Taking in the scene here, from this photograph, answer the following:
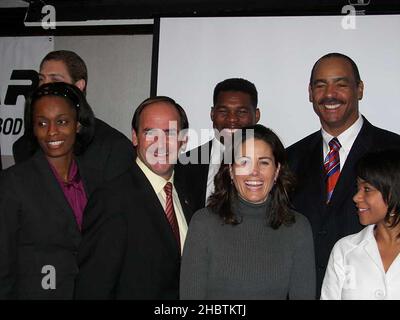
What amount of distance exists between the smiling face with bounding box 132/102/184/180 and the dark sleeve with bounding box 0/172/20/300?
0.63 meters

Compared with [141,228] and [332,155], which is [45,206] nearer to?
[141,228]

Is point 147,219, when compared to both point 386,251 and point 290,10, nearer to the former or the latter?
point 386,251

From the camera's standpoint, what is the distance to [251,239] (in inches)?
84.3

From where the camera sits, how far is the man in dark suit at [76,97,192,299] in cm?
202

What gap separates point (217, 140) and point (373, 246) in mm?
1506

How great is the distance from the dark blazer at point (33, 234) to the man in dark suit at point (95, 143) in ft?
1.15

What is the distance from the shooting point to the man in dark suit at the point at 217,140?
10.3ft

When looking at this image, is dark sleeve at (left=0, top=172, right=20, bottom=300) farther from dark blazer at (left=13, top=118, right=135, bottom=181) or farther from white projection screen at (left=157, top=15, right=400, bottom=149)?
white projection screen at (left=157, top=15, right=400, bottom=149)

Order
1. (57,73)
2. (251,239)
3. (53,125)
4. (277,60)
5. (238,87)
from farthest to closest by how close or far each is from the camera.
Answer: (277,60)
(238,87)
(57,73)
(53,125)
(251,239)

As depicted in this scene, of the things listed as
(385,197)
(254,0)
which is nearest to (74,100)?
(385,197)

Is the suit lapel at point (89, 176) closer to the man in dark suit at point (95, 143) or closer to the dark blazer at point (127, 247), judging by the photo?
the man in dark suit at point (95, 143)

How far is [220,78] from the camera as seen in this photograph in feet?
13.3

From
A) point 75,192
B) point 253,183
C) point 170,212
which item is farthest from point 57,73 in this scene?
point 253,183
